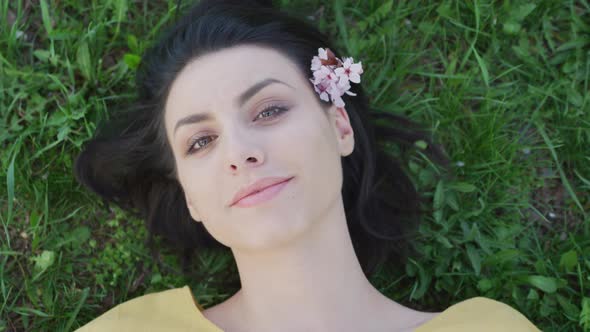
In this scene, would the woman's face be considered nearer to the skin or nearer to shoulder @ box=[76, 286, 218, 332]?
the skin

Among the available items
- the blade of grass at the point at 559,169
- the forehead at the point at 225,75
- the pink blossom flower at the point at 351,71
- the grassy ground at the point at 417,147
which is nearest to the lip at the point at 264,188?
the forehead at the point at 225,75

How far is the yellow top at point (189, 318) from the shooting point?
351 cm

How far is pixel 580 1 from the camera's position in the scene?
15.1ft

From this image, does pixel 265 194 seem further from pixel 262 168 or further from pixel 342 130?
pixel 342 130

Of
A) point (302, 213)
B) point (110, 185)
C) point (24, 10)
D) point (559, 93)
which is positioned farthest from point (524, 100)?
point (24, 10)

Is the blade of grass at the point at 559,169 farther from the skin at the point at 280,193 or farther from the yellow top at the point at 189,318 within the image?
the skin at the point at 280,193

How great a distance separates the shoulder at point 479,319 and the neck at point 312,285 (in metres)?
0.27

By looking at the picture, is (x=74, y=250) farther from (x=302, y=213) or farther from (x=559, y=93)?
(x=559, y=93)

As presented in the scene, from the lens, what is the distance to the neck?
3.47 meters

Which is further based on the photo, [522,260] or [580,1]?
[580,1]

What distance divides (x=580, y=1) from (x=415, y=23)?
3.68 ft

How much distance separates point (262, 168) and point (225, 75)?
53 cm

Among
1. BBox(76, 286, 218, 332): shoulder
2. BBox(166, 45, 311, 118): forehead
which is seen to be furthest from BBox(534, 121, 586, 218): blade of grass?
BBox(76, 286, 218, 332): shoulder

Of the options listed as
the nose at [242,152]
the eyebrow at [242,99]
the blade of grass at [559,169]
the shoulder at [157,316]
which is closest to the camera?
the nose at [242,152]
